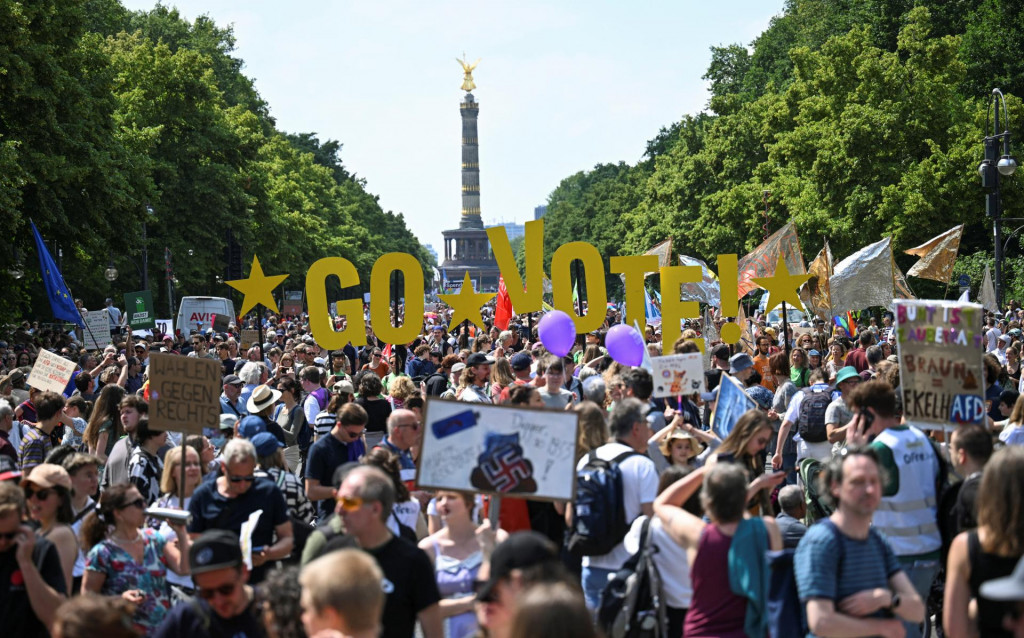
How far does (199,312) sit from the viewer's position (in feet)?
119

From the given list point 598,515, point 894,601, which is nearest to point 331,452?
point 598,515

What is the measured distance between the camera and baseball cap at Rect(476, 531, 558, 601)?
4.43 meters

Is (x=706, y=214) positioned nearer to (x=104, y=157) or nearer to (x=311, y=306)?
(x=104, y=157)

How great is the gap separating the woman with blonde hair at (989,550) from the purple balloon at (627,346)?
793 cm

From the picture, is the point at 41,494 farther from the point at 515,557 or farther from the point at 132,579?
the point at 515,557

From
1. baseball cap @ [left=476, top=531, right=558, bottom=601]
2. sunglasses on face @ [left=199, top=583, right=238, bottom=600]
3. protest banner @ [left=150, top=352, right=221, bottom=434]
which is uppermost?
protest banner @ [left=150, top=352, right=221, bottom=434]

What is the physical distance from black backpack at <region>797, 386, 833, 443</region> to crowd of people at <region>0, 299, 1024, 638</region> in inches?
0.7

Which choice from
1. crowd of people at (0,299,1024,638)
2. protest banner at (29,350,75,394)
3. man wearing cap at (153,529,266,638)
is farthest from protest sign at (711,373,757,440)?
protest banner at (29,350,75,394)

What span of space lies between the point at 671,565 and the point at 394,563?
50.7 inches

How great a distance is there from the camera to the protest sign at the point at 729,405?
28.1 ft

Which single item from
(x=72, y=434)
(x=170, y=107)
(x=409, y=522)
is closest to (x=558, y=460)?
(x=409, y=522)

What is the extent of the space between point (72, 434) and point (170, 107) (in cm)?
3195

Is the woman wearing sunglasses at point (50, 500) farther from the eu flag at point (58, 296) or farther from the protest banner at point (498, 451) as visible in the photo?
the eu flag at point (58, 296)

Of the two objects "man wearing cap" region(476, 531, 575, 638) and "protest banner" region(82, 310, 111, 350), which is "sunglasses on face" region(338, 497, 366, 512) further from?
"protest banner" region(82, 310, 111, 350)
